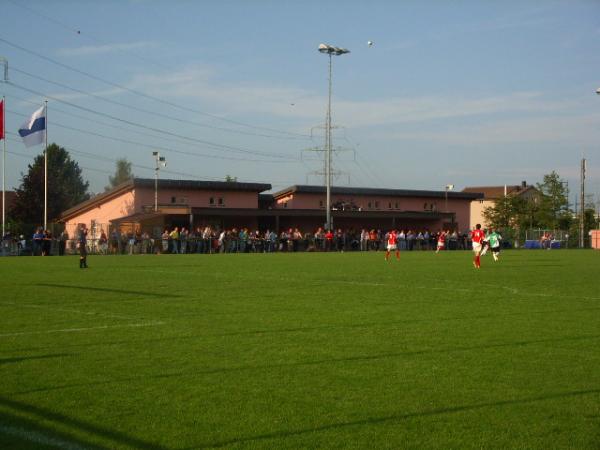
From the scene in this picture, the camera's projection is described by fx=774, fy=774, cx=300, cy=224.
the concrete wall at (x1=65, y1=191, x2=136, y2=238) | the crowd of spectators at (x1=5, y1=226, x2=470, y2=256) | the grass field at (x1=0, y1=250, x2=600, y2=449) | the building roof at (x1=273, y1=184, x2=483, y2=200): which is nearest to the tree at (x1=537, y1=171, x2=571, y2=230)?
the building roof at (x1=273, y1=184, x2=483, y2=200)

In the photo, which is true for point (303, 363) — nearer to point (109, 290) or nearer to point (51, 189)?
point (109, 290)

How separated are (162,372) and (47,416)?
1955 millimetres

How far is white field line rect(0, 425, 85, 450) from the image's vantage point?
580 centimetres

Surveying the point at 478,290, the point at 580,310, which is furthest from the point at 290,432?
the point at 478,290

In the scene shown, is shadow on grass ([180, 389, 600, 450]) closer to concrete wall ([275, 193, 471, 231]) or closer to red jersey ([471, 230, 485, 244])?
red jersey ([471, 230, 485, 244])

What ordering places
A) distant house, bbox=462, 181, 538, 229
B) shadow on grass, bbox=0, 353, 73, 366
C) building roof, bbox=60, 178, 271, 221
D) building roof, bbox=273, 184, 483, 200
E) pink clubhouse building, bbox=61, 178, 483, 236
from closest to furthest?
shadow on grass, bbox=0, 353, 73, 366, pink clubhouse building, bbox=61, 178, 483, 236, building roof, bbox=60, 178, 271, 221, building roof, bbox=273, 184, 483, 200, distant house, bbox=462, 181, 538, 229

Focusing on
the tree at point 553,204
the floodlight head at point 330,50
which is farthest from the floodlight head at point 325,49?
the tree at point 553,204

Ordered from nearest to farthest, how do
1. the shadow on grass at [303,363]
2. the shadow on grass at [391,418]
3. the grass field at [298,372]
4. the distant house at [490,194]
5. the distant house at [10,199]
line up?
1. the shadow on grass at [391,418]
2. the grass field at [298,372]
3. the shadow on grass at [303,363]
4. the distant house at [10,199]
5. the distant house at [490,194]

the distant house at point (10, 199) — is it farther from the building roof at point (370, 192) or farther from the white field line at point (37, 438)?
the white field line at point (37, 438)

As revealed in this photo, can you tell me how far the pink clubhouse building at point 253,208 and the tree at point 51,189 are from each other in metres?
13.1

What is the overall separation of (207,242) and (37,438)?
47.1m

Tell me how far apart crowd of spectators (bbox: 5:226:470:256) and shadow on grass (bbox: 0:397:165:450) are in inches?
1557

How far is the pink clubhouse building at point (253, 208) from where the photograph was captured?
61.6 metres

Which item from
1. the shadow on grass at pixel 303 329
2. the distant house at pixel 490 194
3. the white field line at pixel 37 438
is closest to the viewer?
the white field line at pixel 37 438
